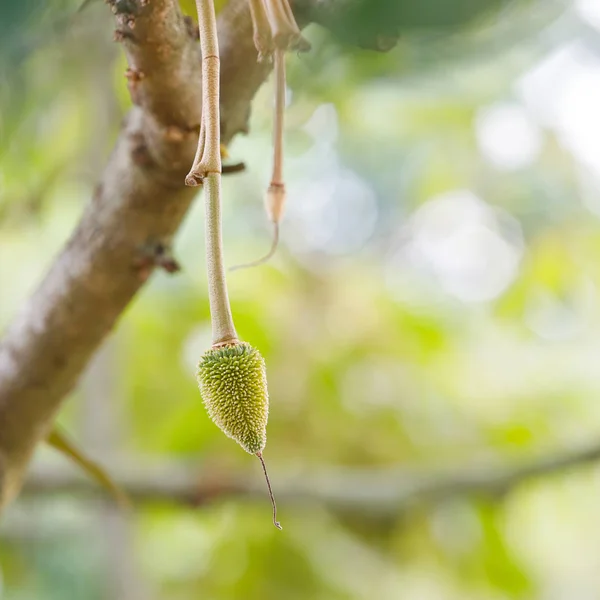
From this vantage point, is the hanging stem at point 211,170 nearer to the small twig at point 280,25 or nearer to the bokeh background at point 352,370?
the small twig at point 280,25

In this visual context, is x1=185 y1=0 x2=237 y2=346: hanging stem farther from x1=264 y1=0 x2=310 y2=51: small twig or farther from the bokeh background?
the bokeh background

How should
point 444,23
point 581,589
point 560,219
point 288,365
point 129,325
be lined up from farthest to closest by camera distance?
point 581,589 < point 560,219 < point 129,325 < point 288,365 < point 444,23

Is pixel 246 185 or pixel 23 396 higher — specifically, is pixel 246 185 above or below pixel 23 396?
below

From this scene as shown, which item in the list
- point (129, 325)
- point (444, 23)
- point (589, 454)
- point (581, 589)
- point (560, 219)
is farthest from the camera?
point (581, 589)

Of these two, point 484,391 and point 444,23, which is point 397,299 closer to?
point 484,391

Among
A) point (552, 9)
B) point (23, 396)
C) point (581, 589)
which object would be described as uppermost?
point (552, 9)

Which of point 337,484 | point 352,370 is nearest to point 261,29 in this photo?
point 337,484

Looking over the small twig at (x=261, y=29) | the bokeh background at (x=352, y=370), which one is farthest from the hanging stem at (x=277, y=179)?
the bokeh background at (x=352, y=370)

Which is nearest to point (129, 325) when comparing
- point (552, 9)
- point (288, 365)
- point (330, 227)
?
point (288, 365)
